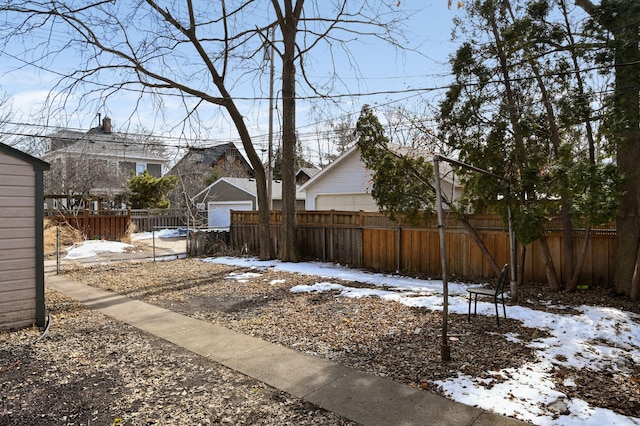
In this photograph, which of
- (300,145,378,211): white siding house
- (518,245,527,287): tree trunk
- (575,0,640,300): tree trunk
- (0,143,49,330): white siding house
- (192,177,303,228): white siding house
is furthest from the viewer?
(192,177,303,228): white siding house

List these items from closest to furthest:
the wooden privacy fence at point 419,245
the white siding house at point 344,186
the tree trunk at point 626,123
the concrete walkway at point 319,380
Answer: the concrete walkway at point 319,380, the tree trunk at point 626,123, the wooden privacy fence at point 419,245, the white siding house at point 344,186

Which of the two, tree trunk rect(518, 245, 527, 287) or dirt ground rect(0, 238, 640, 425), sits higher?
tree trunk rect(518, 245, 527, 287)

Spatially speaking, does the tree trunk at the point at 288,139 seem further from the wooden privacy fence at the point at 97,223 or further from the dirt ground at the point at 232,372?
the wooden privacy fence at the point at 97,223

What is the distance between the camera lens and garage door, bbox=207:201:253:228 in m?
26.9

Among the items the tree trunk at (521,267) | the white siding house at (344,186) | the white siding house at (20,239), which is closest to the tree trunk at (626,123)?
the tree trunk at (521,267)

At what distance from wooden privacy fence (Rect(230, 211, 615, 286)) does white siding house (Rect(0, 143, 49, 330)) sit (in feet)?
24.8

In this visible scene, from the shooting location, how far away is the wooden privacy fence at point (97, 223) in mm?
19234

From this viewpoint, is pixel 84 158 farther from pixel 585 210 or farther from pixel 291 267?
pixel 585 210

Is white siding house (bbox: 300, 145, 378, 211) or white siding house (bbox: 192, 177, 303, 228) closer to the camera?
white siding house (bbox: 300, 145, 378, 211)

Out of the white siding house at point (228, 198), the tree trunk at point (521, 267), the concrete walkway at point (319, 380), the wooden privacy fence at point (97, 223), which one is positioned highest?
the white siding house at point (228, 198)

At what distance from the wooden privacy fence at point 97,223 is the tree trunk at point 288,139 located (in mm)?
11196

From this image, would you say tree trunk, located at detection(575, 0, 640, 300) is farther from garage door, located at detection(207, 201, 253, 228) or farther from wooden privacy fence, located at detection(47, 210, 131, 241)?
garage door, located at detection(207, 201, 253, 228)

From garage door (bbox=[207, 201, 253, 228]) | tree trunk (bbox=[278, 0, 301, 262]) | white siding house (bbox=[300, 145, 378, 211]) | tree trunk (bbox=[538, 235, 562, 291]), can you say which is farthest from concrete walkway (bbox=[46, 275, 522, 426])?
garage door (bbox=[207, 201, 253, 228])

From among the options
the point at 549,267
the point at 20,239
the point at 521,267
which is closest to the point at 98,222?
the point at 20,239
